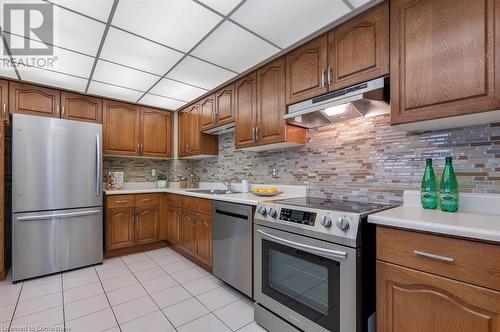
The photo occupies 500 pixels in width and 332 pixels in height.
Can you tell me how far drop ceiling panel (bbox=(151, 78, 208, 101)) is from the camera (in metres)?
2.87

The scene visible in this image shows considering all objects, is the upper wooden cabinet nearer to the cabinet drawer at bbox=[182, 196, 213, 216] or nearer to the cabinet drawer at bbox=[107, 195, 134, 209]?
the cabinet drawer at bbox=[107, 195, 134, 209]

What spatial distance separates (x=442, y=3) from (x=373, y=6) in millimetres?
398

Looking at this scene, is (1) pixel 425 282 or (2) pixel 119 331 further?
(2) pixel 119 331

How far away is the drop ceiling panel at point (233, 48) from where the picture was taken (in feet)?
6.04

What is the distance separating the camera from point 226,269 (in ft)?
7.19

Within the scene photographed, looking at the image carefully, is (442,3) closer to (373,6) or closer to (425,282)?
(373,6)

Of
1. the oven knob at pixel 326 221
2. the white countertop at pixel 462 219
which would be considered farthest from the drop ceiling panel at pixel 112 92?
the white countertop at pixel 462 219

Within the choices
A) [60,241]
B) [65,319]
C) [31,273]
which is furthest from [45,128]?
[65,319]

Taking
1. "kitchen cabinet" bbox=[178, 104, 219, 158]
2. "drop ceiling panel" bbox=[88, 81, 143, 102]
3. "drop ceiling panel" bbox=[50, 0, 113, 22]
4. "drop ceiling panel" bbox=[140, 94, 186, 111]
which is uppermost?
"drop ceiling panel" bbox=[50, 0, 113, 22]

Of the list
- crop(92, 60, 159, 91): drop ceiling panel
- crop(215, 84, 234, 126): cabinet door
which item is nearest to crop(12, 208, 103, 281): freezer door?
crop(92, 60, 159, 91): drop ceiling panel

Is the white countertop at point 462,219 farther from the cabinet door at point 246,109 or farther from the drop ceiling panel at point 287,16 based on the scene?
the cabinet door at point 246,109

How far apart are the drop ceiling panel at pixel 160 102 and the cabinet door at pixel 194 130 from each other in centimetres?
26

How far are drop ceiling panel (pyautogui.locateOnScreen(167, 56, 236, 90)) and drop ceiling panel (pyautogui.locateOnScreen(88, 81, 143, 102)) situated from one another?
0.86 m

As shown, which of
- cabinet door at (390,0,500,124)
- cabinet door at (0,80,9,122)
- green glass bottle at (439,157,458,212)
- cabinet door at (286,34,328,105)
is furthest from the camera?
cabinet door at (0,80,9,122)
